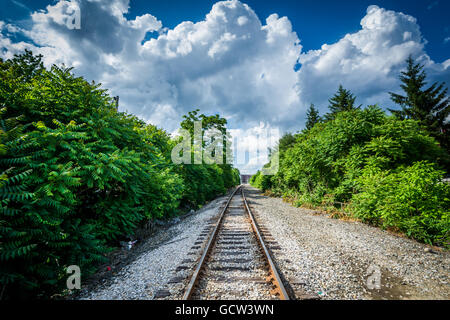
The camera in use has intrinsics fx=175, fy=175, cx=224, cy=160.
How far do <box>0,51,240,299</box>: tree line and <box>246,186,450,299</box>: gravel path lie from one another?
4439 millimetres

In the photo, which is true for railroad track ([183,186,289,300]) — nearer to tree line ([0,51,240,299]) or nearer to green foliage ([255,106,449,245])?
tree line ([0,51,240,299])

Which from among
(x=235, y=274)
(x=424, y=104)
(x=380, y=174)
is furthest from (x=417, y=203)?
(x=424, y=104)

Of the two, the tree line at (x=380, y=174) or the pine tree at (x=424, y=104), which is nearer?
the tree line at (x=380, y=174)

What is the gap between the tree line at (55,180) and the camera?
107 inches

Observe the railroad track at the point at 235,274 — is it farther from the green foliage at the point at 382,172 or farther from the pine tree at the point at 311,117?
the pine tree at the point at 311,117

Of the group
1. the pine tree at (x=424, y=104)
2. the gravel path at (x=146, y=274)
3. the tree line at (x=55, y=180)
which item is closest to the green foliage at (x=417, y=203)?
the gravel path at (x=146, y=274)

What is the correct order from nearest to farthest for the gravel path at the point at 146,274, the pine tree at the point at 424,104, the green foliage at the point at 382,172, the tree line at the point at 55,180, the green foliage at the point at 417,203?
the tree line at the point at 55,180 → the gravel path at the point at 146,274 → the green foliage at the point at 417,203 → the green foliage at the point at 382,172 → the pine tree at the point at 424,104

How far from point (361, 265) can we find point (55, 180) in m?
6.68

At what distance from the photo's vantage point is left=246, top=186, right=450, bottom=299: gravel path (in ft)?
10.6

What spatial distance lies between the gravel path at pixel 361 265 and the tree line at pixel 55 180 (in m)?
4.44

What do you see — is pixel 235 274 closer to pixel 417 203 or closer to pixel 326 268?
pixel 326 268

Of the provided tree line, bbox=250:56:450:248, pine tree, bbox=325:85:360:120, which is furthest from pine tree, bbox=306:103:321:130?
tree line, bbox=250:56:450:248
